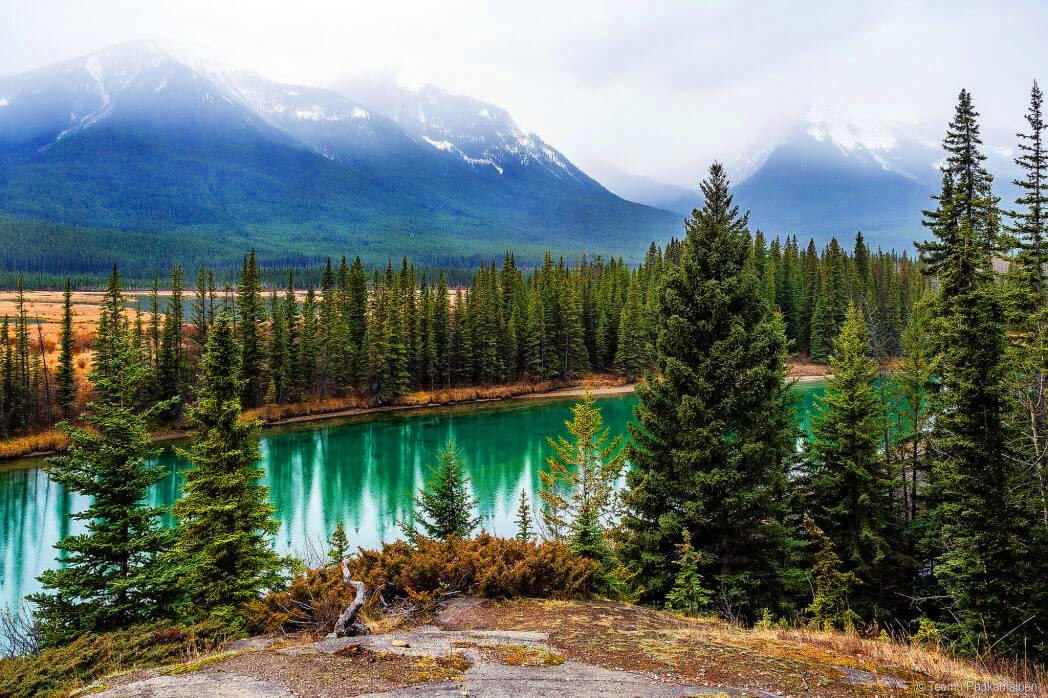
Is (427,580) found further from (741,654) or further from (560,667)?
(741,654)

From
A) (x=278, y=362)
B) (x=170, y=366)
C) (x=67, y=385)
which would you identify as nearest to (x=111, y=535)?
(x=67, y=385)

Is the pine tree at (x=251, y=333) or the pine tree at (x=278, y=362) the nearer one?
the pine tree at (x=251, y=333)

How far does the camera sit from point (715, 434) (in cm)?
1602

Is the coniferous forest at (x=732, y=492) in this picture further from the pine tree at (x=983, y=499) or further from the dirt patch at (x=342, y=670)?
the dirt patch at (x=342, y=670)

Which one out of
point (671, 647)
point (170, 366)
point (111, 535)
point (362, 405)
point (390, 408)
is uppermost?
point (671, 647)

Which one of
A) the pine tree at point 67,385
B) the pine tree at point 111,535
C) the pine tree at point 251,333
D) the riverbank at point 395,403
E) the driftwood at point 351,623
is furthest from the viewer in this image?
the pine tree at point 251,333

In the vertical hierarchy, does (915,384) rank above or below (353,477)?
above

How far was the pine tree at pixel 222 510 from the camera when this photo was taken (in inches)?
600

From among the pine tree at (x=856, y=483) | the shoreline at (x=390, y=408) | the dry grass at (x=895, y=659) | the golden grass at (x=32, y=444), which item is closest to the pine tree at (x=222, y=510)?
the dry grass at (x=895, y=659)

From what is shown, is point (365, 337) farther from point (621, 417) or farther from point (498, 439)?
point (621, 417)

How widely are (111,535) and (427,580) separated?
698 cm

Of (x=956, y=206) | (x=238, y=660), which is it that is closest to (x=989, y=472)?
(x=956, y=206)

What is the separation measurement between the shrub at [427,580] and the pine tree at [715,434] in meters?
4.89

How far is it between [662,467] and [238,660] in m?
11.7
